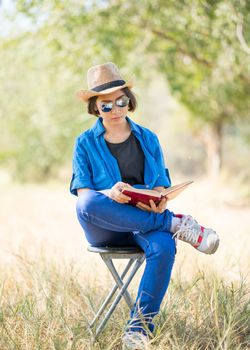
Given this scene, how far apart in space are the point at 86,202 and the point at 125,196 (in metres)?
0.25

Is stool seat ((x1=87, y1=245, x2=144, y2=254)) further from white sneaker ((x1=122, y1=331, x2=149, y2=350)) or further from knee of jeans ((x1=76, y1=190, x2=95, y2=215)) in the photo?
white sneaker ((x1=122, y1=331, x2=149, y2=350))

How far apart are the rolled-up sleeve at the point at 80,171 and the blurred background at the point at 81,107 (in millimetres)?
849

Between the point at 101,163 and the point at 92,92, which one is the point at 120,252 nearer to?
the point at 101,163

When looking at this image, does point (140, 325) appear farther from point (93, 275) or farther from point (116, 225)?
point (93, 275)

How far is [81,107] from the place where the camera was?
1998cm

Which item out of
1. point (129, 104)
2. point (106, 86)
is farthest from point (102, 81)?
point (129, 104)

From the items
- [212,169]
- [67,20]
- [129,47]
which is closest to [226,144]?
[212,169]

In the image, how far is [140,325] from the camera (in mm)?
3770

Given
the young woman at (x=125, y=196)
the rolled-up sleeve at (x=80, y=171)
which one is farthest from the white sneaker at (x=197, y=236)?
the rolled-up sleeve at (x=80, y=171)

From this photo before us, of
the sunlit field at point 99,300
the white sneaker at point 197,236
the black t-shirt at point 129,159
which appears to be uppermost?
the black t-shirt at point 129,159

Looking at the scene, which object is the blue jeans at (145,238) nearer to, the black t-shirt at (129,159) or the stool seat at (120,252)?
the stool seat at (120,252)

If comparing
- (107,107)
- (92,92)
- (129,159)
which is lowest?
(129,159)

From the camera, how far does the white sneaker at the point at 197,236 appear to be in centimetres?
380

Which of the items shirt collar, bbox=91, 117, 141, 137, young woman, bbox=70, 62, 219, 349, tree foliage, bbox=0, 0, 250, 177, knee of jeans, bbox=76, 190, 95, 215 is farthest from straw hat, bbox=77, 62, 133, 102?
tree foliage, bbox=0, 0, 250, 177
